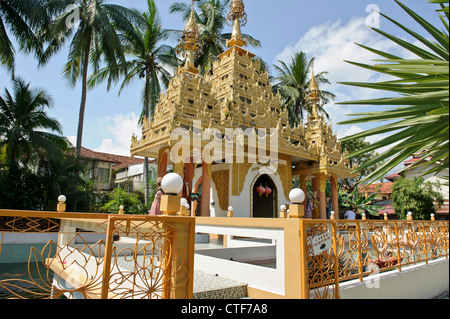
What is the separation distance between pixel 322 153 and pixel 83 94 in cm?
1235

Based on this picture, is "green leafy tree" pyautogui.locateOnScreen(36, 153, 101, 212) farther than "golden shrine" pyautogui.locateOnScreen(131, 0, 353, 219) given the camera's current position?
Yes

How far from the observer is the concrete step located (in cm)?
442

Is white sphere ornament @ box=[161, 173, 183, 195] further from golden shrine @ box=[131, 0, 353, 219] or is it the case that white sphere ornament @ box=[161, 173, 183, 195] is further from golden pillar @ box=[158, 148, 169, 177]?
golden pillar @ box=[158, 148, 169, 177]

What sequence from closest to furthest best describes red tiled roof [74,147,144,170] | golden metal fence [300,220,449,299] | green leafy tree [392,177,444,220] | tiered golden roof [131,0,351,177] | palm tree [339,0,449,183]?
1. palm tree [339,0,449,183]
2. golden metal fence [300,220,449,299]
3. tiered golden roof [131,0,351,177]
4. green leafy tree [392,177,444,220]
5. red tiled roof [74,147,144,170]

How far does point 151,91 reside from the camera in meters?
18.8

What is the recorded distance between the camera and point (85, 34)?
15211 mm

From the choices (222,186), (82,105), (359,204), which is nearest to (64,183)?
(82,105)

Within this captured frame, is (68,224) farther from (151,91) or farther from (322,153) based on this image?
(151,91)

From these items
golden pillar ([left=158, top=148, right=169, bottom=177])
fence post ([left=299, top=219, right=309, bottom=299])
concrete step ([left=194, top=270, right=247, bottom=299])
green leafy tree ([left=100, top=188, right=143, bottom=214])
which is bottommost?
concrete step ([left=194, top=270, right=247, bottom=299])

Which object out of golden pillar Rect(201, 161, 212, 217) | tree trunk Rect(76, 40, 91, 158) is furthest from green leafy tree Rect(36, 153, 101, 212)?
golden pillar Rect(201, 161, 212, 217)

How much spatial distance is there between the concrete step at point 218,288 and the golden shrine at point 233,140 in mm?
3586

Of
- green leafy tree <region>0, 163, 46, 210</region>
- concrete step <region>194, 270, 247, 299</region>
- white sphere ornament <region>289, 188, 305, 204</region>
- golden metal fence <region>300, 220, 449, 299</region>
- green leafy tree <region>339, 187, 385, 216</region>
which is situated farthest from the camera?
green leafy tree <region>339, 187, 385, 216</region>

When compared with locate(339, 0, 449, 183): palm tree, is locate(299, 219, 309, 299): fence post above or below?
below

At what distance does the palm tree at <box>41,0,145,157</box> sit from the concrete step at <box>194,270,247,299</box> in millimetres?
12449
